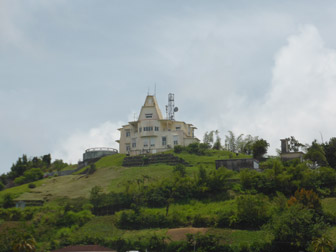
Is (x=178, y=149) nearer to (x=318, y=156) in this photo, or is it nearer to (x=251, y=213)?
(x=318, y=156)

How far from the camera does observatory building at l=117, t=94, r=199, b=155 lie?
7106 centimetres

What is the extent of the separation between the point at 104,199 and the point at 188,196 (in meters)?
8.84

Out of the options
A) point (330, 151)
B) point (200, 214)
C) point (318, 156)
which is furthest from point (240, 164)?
point (200, 214)

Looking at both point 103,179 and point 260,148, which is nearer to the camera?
point 103,179

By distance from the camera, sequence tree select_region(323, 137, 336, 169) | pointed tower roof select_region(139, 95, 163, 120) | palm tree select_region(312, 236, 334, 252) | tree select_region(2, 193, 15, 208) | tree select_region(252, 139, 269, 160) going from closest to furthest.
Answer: palm tree select_region(312, 236, 334, 252), tree select_region(2, 193, 15, 208), tree select_region(323, 137, 336, 169), tree select_region(252, 139, 269, 160), pointed tower roof select_region(139, 95, 163, 120)

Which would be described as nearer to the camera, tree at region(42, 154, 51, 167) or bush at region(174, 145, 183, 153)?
bush at region(174, 145, 183, 153)

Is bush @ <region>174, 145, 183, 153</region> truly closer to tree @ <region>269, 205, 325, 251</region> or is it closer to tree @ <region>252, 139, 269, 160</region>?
tree @ <region>252, 139, 269, 160</region>

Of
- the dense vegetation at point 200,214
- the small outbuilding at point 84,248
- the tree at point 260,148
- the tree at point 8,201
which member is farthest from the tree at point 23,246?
the tree at point 260,148

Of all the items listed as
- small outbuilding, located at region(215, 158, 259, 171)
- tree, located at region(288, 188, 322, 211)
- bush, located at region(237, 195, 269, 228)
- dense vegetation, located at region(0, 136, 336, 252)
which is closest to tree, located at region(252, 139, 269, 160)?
small outbuilding, located at region(215, 158, 259, 171)

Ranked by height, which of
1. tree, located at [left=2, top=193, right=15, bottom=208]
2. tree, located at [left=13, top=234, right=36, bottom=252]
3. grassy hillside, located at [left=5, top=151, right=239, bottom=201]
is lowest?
tree, located at [left=13, top=234, right=36, bottom=252]

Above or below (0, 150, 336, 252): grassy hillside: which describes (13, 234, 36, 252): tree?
below

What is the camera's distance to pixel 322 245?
28672mm

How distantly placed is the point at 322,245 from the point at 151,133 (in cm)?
4462

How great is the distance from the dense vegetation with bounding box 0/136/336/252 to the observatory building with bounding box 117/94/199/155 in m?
16.0
